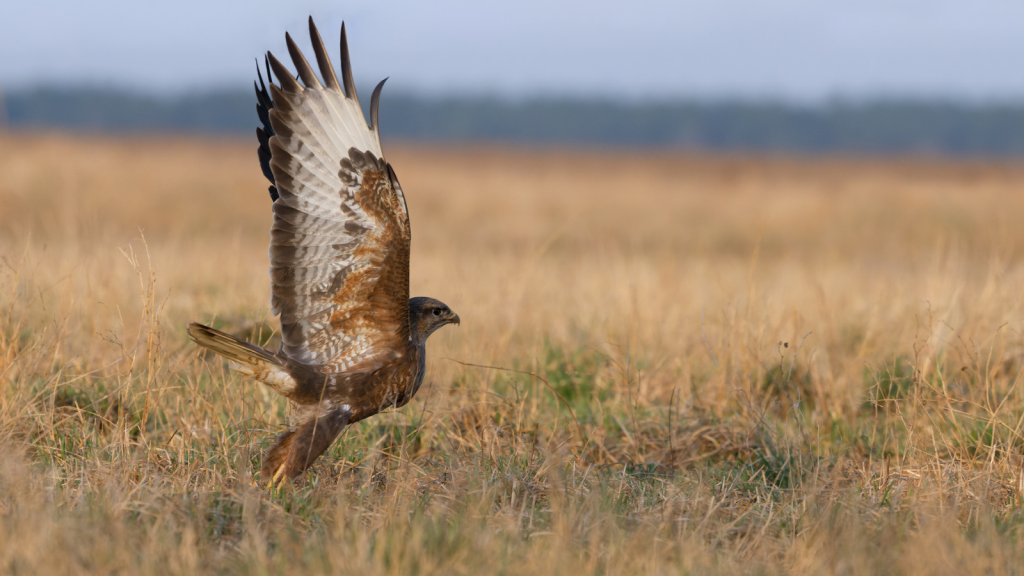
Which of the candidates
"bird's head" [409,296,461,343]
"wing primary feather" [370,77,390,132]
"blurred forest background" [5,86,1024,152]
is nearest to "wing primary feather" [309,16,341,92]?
"wing primary feather" [370,77,390,132]

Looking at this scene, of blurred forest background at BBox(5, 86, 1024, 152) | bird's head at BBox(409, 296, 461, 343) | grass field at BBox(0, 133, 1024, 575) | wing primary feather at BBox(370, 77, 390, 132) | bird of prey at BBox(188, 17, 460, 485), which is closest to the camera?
grass field at BBox(0, 133, 1024, 575)

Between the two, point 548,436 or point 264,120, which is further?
point 548,436

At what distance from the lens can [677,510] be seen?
319cm

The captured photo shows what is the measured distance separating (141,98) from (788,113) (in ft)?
297

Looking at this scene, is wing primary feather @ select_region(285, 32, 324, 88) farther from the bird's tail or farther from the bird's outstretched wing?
the bird's tail

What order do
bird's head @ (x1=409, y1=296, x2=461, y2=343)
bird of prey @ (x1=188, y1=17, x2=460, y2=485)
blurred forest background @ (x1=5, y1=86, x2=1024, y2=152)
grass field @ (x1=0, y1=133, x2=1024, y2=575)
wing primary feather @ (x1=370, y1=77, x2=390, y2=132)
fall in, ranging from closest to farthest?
1. grass field @ (x1=0, y1=133, x2=1024, y2=575)
2. wing primary feather @ (x1=370, y1=77, x2=390, y2=132)
3. bird of prey @ (x1=188, y1=17, x2=460, y2=485)
4. bird's head @ (x1=409, y1=296, x2=461, y2=343)
5. blurred forest background @ (x1=5, y1=86, x2=1024, y2=152)

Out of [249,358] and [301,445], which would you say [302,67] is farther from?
[301,445]

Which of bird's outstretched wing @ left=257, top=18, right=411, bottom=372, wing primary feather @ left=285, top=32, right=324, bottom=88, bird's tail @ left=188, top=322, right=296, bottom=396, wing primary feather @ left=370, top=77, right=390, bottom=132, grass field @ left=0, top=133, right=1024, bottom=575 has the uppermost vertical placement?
wing primary feather @ left=285, top=32, right=324, bottom=88

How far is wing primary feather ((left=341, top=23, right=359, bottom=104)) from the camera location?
3.28 m

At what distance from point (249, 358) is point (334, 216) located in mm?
630

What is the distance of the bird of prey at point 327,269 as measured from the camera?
11.0 ft

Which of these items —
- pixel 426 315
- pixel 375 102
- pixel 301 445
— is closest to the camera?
pixel 375 102

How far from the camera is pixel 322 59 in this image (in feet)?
11.1

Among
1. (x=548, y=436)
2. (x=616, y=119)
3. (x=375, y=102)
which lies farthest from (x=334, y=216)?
(x=616, y=119)
